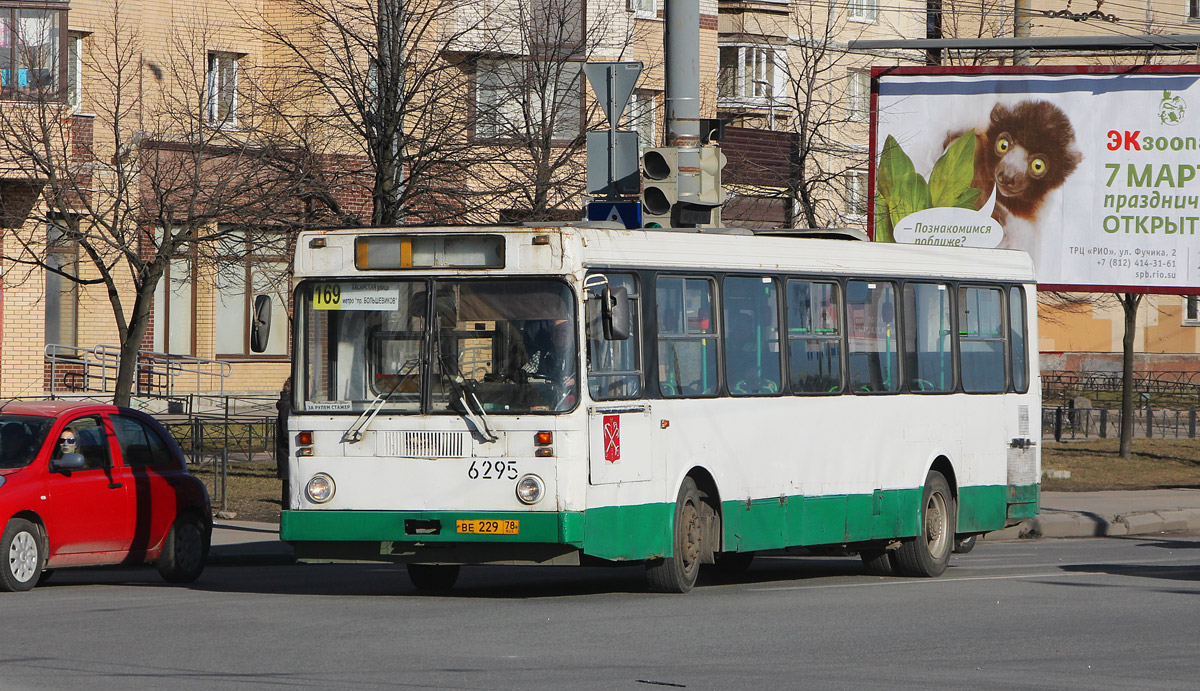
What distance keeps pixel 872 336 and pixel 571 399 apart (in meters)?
3.96

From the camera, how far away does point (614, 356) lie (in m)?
12.2

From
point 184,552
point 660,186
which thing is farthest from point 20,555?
point 660,186

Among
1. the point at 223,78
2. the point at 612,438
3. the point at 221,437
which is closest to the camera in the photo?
the point at 612,438

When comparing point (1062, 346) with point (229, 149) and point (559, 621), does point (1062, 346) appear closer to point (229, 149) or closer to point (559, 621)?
point (229, 149)

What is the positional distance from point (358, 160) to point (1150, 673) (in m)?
17.6

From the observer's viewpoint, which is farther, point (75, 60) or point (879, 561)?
point (75, 60)

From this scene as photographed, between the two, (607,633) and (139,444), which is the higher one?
(139,444)

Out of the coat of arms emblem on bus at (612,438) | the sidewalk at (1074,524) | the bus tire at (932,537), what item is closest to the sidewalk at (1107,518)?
the sidewalk at (1074,524)

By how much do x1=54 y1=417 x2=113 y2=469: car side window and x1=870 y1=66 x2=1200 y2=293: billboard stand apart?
13678mm

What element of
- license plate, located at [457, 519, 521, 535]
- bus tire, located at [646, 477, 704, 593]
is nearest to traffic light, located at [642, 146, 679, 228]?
bus tire, located at [646, 477, 704, 593]

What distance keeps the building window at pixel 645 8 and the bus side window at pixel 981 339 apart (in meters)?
22.7

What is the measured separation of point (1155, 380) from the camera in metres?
54.0

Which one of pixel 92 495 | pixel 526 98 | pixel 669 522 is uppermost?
pixel 526 98

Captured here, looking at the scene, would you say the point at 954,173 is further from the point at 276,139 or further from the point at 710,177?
the point at 710,177
